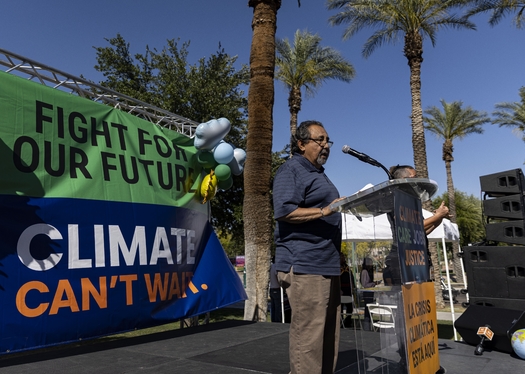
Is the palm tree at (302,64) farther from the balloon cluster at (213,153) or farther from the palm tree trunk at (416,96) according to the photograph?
the balloon cluster at (213,153)

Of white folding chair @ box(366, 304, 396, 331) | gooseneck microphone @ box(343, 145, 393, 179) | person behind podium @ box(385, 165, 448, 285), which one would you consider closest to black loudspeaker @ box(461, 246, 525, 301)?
person behind podium @ box(385, 165, 448, 285)

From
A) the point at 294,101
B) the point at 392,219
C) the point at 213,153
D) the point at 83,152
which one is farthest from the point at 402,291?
the point at 294,101

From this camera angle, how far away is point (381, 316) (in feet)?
9.20

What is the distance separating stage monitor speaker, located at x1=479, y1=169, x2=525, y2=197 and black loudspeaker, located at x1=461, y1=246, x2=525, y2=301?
74cm

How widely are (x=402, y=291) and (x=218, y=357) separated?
2.26 meters

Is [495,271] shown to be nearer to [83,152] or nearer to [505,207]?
[505,207]

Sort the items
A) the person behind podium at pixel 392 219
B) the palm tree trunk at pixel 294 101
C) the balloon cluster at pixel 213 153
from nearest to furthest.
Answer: the person behind podium at pixel 392 219 → the balloon cluster at pixel 213 153 → the palm tree trunk at pixel 294 101

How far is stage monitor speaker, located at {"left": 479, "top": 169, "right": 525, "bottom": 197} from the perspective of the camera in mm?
5430

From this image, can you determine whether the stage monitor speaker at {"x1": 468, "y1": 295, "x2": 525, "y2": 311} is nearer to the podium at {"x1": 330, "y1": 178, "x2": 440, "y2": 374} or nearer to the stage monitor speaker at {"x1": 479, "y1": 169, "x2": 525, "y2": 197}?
the stage monitor speaker at {"x1": 479, "y1": 169, "x2": 525, "y2": 197}

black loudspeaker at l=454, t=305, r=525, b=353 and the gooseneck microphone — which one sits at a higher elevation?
the gooseneck microphone

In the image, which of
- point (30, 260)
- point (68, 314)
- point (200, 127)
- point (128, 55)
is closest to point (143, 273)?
point (68, 314)

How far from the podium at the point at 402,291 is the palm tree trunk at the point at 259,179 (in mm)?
4903

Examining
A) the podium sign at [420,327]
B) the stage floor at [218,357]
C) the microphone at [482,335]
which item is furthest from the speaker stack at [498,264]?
the podium sign at [420,327]

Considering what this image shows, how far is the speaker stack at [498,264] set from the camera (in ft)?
16.5
